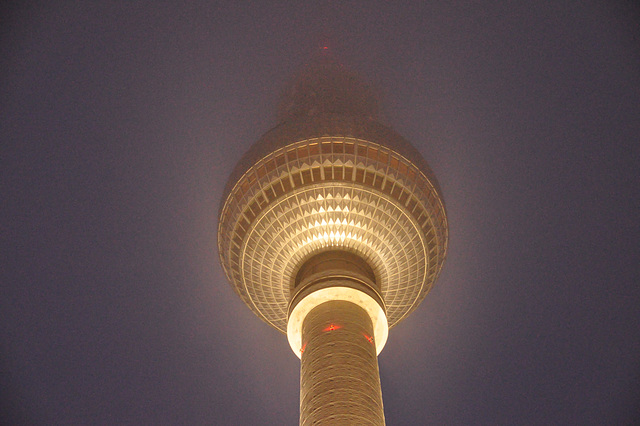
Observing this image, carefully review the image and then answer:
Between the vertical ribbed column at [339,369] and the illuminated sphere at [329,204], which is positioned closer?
the vertical ribbed column at [339,369]

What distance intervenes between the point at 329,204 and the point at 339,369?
7.56ft

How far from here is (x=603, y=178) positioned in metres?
7.92

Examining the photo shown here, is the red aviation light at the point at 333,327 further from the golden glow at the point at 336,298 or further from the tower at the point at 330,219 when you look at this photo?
the golden glow at the point at 336,298

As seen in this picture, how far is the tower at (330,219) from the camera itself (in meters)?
6.12

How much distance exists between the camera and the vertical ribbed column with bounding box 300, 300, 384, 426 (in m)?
4.83

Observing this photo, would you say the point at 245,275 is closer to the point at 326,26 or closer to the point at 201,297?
the point at 201,297

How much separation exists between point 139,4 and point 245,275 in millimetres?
4653

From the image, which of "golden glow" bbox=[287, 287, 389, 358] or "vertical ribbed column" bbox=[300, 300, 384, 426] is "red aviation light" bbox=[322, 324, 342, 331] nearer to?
"vertical ribbed column" bbox=[300, 300, 384, 426]

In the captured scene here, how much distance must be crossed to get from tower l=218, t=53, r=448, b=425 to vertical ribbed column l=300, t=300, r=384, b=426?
0.03 metres

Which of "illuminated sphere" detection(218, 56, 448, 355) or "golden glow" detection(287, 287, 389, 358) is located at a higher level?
"illuminated sphere" detection(218, 56, 448, 355)

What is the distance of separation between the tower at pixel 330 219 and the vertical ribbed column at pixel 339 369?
34mm

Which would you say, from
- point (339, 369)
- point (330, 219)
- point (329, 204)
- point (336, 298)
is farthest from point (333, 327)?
point (329, 204)

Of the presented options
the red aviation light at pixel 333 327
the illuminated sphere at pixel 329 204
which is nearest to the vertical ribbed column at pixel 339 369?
the red aviation light at pixel 333 327

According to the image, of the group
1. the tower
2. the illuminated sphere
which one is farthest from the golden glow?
the illuminated sphere
